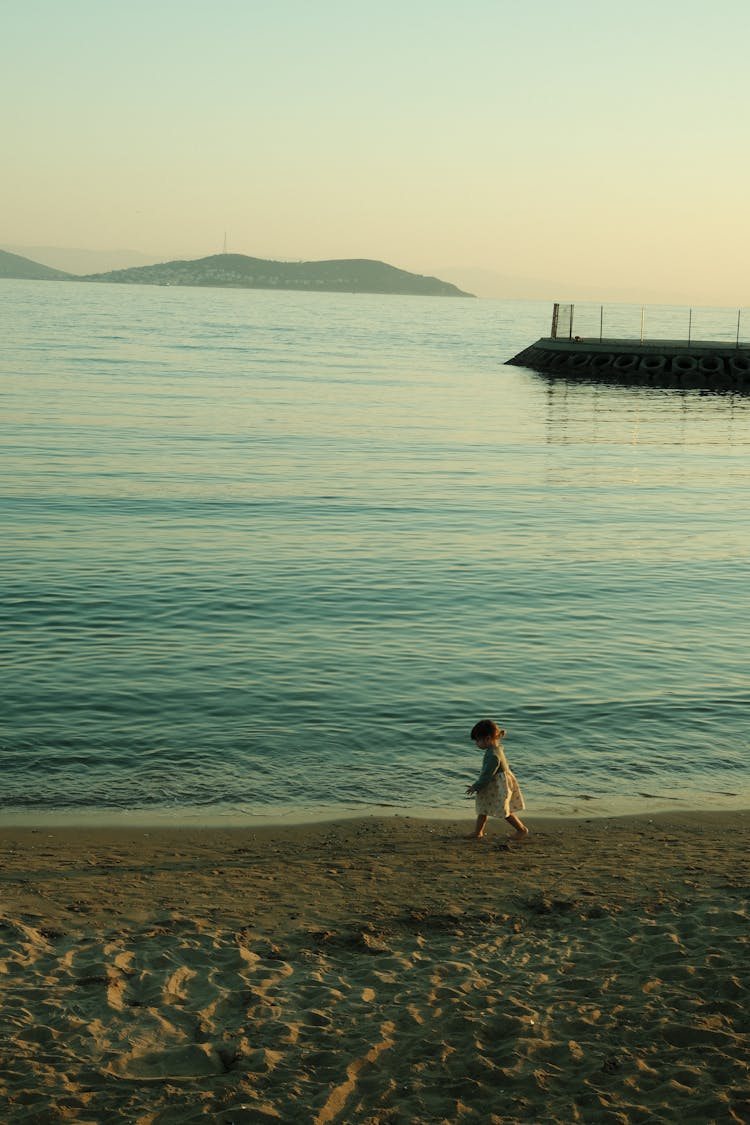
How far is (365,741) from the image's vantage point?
13.8 metres

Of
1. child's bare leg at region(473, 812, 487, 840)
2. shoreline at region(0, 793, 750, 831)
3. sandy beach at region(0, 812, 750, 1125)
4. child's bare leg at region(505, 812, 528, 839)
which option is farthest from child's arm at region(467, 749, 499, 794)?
shoreline at region(0, 793, 750, 831)

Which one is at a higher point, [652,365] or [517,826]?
[652,365]

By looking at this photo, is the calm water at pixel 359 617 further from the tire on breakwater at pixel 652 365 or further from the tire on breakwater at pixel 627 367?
the tire on breakwater at pixel 652 365

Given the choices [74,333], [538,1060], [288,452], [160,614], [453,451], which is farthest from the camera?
[74,333]

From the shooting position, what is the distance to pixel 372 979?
25.6ft

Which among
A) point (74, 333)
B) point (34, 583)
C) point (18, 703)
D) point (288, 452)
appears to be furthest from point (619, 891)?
point (74, 333)

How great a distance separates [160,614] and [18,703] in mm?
4742

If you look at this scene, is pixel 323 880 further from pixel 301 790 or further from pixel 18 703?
pixel 18 703

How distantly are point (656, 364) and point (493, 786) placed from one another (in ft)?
242

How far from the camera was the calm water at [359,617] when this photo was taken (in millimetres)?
12930

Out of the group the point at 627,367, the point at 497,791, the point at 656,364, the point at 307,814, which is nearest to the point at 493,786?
the point at 497,791

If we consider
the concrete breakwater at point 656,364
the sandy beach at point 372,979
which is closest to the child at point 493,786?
the sandy beach at point 372,979

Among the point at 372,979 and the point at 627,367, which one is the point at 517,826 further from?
the point at 627,367

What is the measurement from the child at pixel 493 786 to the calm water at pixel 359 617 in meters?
1.15
